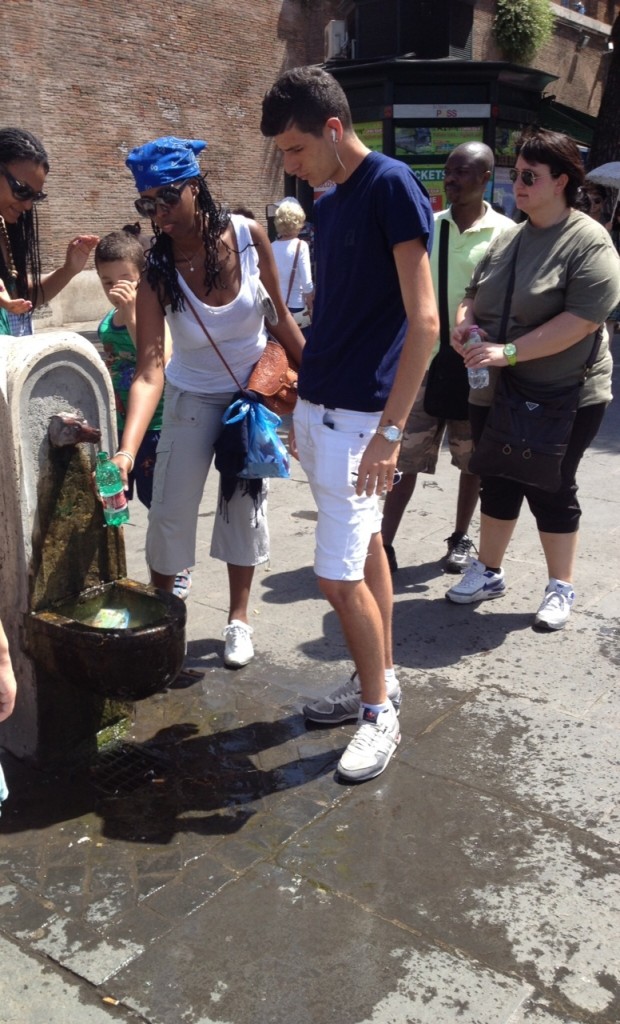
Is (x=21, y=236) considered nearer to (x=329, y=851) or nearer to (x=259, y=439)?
(x=259, y=439)

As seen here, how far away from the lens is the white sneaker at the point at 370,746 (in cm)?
318

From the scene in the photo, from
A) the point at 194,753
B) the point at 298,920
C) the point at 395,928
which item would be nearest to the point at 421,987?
the point at 395,928

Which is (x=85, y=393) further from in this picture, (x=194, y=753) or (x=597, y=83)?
(x=597, y=83)

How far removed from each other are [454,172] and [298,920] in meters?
3.24

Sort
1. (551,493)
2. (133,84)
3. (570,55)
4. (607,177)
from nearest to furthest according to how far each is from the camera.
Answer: (551,493)
(607,177)
(133,84)
(570,55)

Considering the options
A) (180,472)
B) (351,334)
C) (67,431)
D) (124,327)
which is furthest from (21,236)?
(351,334)

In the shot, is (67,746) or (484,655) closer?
(67,746)

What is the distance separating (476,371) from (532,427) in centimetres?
31

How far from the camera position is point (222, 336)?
3664 mm

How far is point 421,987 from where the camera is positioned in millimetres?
2332

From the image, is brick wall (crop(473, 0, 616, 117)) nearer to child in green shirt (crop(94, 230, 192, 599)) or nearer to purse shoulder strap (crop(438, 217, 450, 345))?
purse shoulder strap (crop(438, 217, 450, 345))

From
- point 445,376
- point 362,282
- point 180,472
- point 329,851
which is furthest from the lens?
point 445,376

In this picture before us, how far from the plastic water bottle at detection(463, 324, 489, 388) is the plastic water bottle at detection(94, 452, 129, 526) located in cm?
156

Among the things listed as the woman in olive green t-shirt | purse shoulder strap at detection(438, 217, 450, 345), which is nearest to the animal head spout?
the woman in olive green t-shirt
